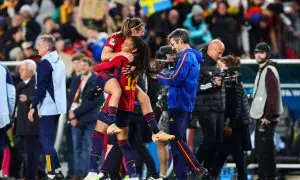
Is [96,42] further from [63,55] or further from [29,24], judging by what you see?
[29,24]

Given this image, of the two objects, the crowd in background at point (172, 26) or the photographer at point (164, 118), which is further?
the crowd in background at point (172, 26)

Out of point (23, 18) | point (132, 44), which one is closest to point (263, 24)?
point (23, 18)

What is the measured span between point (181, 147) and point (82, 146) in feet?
11.6

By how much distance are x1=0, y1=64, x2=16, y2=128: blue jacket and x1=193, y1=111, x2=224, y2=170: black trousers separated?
2.85 m

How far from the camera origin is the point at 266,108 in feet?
62.1

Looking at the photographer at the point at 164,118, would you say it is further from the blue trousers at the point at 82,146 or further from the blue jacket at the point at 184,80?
the blue trousers at the point at 82,146

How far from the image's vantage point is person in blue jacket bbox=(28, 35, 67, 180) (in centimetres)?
1859

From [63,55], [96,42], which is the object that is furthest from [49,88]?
[63,55]

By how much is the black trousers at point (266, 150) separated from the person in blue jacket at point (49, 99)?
306 centimetres

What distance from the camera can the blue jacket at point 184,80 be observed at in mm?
17438

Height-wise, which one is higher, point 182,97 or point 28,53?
point 28,53

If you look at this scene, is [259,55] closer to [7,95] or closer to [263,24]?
[7,95]

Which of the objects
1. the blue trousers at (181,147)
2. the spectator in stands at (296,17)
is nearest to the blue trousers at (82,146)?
the blue trousers at (181,147)

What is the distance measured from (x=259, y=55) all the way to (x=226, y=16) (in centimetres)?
623
